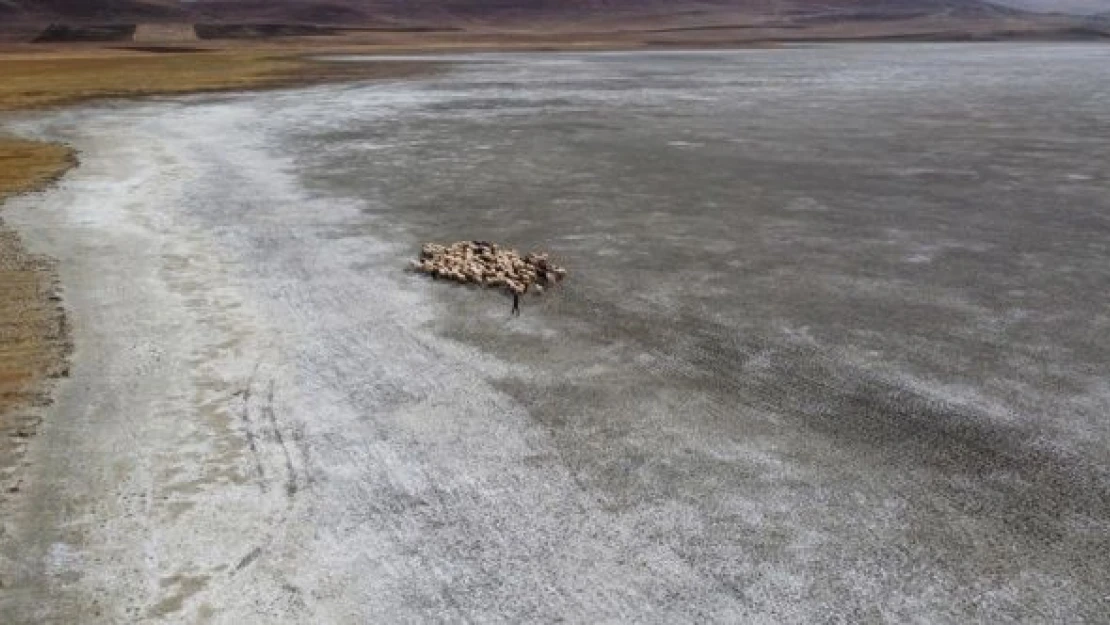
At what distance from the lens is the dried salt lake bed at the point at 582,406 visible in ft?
16.8

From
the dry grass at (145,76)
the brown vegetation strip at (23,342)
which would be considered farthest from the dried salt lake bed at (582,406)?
the dry grass at (145,76)

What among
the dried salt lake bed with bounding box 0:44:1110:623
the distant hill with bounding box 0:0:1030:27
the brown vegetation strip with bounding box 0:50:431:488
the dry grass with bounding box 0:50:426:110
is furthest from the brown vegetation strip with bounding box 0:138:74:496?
the distant hill with bounding box 0:0:1030:27

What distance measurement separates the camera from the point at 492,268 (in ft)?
34.5

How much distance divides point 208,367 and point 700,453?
4.10 m

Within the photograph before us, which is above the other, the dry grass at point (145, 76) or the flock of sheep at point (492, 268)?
the dry grass at point (145, 76)

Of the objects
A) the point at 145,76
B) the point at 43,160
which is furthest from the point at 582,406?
the point at 145,76

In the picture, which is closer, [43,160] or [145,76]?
[43,160]

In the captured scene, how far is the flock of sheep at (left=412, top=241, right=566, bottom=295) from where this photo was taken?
10.3 m

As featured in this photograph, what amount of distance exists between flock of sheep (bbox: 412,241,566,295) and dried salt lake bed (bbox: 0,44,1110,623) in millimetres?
293

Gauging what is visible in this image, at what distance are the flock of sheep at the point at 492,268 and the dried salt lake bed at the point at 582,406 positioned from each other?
0.96ft

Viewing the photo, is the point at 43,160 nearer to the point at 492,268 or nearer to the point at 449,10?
the point at 492,268

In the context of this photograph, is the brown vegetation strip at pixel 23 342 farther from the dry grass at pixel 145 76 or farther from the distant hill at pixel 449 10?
the distant hill at pixel 449 10

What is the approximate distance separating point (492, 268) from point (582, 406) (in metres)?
3.55

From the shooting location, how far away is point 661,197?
49.5 feet
